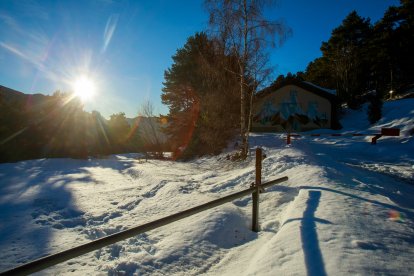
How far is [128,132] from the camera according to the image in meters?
36.8

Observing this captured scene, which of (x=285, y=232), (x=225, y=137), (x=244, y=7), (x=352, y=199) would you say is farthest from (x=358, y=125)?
(x=285, y=232)

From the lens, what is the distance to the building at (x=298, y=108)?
2372cm

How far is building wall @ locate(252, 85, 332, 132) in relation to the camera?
78.0 ft

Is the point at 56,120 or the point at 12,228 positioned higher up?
the point at 56,120

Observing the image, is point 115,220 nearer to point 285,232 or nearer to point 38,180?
point 285,232

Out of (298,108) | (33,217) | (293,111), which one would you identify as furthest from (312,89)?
(33,217)

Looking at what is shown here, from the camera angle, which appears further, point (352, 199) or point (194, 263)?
point (352, 199)

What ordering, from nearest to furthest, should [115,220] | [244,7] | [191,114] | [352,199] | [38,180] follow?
[352,199] → [115,220] → [38,180] → [244,7] → [191,114]

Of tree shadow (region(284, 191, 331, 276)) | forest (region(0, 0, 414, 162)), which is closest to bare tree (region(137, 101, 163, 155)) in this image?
forest (region(0, 0, 414, 162))

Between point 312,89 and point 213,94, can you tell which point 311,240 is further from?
point 312,89

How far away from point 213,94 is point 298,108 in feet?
37.8

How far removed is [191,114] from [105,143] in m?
15.5

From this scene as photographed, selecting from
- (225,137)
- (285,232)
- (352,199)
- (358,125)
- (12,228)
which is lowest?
(12,228)

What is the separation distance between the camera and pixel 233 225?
4449 mm
